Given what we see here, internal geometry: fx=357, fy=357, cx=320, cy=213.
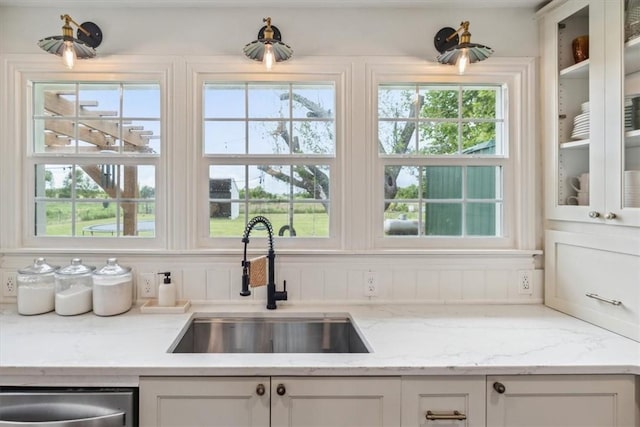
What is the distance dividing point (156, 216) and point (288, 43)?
1196mm

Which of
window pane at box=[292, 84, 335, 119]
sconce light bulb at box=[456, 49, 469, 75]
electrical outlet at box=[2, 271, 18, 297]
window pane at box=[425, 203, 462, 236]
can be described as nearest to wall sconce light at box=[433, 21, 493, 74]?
sconce light bulb at box=[456, 49, 469, 75]

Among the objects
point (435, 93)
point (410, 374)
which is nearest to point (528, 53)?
point (435, 93)

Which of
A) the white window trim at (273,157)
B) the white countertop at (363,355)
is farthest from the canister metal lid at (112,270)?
the white window trim at (273,157)

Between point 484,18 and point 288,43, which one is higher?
point 484,18

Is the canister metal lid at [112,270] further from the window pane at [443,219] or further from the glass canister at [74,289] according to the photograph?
the window pane at [443,219]

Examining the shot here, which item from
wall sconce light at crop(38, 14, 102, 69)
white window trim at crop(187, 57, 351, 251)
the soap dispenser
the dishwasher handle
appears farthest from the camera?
white window trim at crop(187, 57, 351, 251)

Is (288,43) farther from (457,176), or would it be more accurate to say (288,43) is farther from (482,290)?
(482,290)

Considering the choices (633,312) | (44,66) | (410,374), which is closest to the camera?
(410,374)

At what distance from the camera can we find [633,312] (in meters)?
1.49

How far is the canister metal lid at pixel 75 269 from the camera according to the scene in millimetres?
1771

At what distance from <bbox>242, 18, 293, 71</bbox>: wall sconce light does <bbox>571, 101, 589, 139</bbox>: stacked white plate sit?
4.74 ft

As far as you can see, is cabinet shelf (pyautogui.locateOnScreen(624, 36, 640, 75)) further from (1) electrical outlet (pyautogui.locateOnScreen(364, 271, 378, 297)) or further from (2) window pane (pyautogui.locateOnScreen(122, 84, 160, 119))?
(2) window pane (pyautogui.locateOnScreen(122, 84, 160, 119))

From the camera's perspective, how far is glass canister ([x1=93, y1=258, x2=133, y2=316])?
173 cm

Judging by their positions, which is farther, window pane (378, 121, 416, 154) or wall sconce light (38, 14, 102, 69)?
window pane (378, 121, 416, 154)
